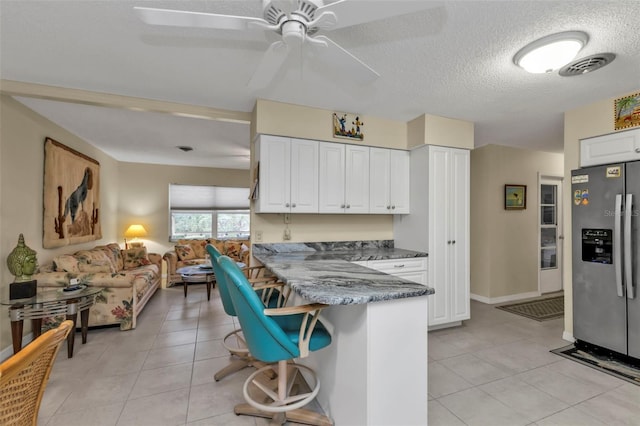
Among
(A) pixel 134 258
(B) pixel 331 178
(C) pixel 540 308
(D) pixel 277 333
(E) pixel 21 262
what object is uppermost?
(B) pixel 331 178

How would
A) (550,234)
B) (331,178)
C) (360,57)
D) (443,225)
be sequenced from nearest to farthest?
1. (360,57)
2. (331,178)
3. (443,225)
4. (550,234)

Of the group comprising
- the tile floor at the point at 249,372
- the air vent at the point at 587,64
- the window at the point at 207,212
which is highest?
the air vent at the point at 587,64

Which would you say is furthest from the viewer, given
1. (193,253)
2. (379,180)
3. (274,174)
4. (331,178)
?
(193,253)

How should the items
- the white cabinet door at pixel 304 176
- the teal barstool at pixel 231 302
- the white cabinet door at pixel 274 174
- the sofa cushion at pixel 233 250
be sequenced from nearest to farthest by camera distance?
the teal barstool at pixel 231 302 < the white cabinet door at pixel 274 174 < the white cabinet door at pixel 304 176 < the sofa cushion at pixel 233 250

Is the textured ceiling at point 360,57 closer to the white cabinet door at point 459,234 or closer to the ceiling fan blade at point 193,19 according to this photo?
the ceiling fan blade at point 193,19

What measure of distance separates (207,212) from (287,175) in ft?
14.2

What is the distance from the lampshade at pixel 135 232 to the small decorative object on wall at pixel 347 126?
4756mm

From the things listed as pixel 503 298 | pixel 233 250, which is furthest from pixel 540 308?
pixel 233 250

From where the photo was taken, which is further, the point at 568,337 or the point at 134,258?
the point at 134,258

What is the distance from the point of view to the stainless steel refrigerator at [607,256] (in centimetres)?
249

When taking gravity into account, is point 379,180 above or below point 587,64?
below

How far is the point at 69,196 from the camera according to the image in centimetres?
399

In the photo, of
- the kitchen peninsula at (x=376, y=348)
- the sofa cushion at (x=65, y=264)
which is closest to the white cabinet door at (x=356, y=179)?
the kitchen peninsula at (x=376, y=348)

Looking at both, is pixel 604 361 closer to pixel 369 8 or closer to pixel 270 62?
pixel 369 8
